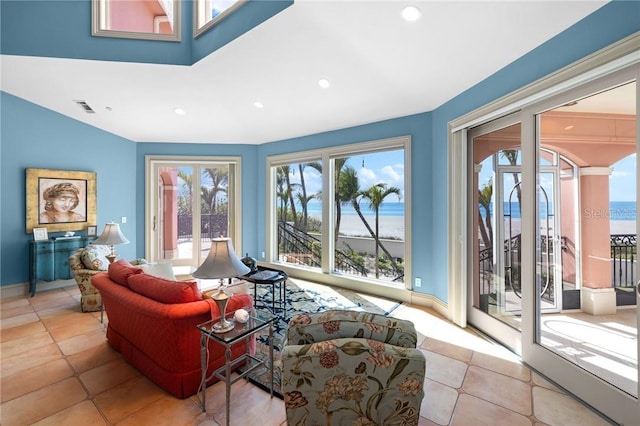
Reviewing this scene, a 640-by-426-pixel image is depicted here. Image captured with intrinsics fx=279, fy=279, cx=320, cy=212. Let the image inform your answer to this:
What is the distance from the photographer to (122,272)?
8.45 feet

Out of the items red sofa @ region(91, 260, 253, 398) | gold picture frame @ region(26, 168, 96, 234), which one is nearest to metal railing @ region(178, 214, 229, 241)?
gold picture frame @ region(26, 168, 96, 234)

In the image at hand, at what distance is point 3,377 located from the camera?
2305 mm

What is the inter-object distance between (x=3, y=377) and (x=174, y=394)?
1.53 m

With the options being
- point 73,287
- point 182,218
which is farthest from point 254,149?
point 73,287

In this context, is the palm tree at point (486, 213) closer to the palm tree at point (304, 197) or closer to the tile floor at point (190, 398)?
the tile floor at point (190, 398)

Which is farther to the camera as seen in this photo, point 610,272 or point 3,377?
point 3,377

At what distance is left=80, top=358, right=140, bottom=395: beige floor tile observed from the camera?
2201 millimetres

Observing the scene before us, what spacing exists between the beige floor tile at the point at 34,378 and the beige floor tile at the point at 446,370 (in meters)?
3.08

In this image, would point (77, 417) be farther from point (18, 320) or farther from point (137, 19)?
point (137, 19)

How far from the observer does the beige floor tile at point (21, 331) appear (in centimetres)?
296

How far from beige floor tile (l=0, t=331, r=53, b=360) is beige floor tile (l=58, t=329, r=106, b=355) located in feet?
0.67

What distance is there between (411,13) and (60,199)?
5.68 meters

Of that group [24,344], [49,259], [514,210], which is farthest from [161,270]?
[514,210]

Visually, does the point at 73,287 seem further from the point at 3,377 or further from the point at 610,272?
the point at 610,272
